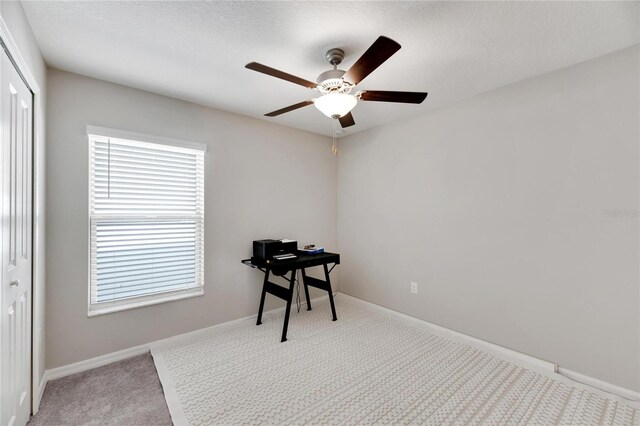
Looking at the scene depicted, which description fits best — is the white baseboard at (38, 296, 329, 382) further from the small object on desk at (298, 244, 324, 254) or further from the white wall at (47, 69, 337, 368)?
the small object on desk at (298, 244, 324, 254)

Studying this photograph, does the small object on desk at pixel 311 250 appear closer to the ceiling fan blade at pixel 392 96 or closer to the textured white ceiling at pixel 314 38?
the textured white ceiling at pixel 314 38

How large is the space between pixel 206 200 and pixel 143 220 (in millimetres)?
588

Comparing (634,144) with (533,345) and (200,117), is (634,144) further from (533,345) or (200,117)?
(200,117)

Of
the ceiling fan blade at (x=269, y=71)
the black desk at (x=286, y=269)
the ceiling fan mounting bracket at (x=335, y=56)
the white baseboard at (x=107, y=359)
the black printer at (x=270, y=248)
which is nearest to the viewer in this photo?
the ceiling fan blade at (x=269, y=71)

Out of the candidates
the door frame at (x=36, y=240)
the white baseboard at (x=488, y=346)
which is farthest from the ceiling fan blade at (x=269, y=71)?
the white baseboard at (x=488, y=346)

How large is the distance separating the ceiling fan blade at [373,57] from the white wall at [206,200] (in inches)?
72.5

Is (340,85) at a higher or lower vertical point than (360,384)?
higher

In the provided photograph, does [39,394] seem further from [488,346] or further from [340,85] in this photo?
[488,346]

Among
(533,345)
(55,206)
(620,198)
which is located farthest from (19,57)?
(533,345)

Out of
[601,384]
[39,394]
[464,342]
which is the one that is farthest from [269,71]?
[601,384]

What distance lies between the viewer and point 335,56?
76.8 inches

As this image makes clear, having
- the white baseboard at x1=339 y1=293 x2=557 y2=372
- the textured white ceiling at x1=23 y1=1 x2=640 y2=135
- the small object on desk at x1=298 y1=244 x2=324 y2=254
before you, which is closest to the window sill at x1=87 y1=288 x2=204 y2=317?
the small object on desk at x1=298 y1=244 x2=324 y2=254

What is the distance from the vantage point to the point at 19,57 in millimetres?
1469

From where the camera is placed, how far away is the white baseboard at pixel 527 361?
1.98 metres
